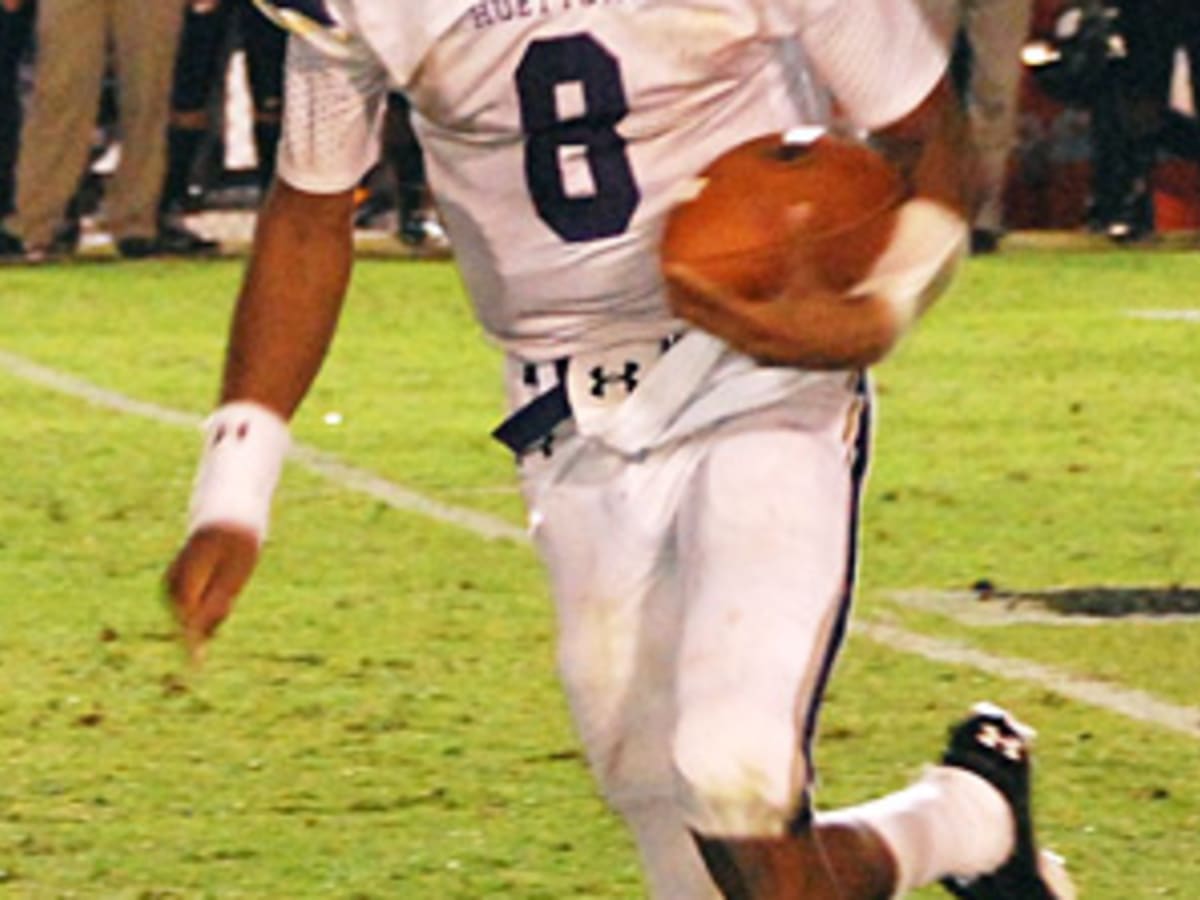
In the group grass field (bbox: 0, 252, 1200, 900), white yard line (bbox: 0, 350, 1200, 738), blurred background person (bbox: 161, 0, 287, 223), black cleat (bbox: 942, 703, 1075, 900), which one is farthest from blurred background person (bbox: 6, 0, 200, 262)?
black cleat (bbox: 942, 703, 1075, 900)

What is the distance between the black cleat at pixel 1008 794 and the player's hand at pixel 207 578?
44.0 inches

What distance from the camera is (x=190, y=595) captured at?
4832 mm

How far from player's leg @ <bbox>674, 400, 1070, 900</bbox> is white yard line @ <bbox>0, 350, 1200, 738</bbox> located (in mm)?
2278

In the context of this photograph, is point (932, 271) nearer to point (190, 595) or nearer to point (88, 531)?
point (190, 595)

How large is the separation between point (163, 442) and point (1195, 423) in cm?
278

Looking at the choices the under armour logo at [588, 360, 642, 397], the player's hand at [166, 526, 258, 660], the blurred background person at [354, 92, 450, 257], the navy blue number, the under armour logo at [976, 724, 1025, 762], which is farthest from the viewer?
the blurred background person at [354, 92, 450, 257]

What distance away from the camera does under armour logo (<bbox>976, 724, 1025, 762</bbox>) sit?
5555 mm

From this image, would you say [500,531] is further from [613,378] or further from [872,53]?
[872,53]

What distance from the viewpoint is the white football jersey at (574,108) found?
4.91 metres

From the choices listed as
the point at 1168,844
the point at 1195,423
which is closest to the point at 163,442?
the point at 1195,423

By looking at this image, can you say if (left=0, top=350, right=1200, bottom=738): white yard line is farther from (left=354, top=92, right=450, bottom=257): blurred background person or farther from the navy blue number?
(left=354, top=92, right=450, bottom=257): blurred background person

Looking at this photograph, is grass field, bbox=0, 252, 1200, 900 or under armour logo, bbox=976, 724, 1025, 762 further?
grass field, bbox=0, 252, 1200, 900

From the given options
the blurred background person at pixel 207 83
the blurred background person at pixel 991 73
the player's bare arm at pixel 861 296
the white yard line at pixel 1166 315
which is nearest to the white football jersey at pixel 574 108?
the player's bare arm at pixel 861 296

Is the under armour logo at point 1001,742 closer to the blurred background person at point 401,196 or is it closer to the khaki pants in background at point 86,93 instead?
the blurred background person at point 401,196
